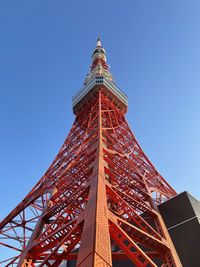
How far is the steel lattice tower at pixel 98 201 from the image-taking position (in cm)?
481

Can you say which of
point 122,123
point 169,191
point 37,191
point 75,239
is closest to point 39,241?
point 75,239

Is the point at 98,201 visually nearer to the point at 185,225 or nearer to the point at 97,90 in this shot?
the point at 185,225

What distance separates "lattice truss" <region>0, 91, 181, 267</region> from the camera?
4.73 m

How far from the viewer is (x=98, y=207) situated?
15.8 ft

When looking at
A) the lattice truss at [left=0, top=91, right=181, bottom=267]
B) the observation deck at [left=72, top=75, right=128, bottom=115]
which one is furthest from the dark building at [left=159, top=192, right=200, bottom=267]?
the observation deck at [left=72, top=75, right=128, bottom=115]

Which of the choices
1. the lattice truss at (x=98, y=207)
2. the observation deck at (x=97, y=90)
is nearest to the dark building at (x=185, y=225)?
the lattice truss at (x=98, y=207)

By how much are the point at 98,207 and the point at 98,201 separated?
0.23 m

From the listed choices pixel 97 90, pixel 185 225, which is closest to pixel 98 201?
pixel 185 225

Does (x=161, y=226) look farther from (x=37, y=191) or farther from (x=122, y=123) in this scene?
(x=122, y=123)

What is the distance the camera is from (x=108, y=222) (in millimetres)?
4734

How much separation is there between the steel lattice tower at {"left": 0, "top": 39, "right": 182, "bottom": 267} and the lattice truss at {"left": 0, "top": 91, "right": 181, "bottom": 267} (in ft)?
0.06

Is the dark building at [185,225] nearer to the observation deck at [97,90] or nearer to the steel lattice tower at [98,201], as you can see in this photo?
the steel lattice tower at [98,201]

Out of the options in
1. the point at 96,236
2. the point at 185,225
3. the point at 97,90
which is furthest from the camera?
the point at 97,90

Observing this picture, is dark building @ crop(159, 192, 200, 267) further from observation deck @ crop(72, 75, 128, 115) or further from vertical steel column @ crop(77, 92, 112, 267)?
observation deck @ crop(72, 75, 128, 115)
